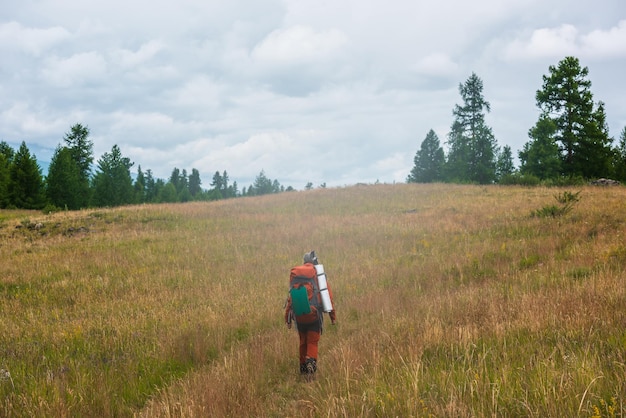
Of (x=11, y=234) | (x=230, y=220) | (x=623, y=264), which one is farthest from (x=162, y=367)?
(x=11, y=234)

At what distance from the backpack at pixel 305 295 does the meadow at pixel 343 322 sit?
63cm

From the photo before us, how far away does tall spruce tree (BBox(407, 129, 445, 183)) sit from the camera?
191ft

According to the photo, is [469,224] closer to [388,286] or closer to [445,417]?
[388,286]

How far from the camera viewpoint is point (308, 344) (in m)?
4.88

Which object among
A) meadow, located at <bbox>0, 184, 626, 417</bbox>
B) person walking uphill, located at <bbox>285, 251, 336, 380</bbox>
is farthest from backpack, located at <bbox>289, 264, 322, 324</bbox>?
meadow, located at <bbox>0, 184, 626, 417</bbox>

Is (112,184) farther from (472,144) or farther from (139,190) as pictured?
(472,144)

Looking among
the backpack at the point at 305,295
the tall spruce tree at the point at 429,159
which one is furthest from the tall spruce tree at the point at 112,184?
the backpack at the point at 305,295

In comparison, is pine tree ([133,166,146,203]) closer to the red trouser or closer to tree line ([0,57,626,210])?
tree line ([0,57,626,210])

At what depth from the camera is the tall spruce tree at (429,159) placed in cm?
5816

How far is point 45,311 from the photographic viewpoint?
8125mm

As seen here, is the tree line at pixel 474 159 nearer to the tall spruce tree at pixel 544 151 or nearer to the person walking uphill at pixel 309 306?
the tall spruce tree at pixel 544 151

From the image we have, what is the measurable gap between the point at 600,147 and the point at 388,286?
3334 cm

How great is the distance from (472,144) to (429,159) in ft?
50.2

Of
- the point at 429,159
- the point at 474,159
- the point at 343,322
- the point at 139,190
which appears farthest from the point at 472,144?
the point at 139,190
